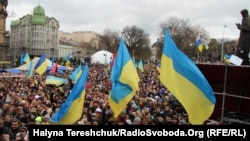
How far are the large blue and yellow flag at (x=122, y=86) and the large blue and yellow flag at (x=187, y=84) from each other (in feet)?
6.11

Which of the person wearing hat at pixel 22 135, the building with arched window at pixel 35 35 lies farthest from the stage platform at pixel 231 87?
the building with arched window at pixel 35 35

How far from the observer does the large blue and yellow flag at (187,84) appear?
7.93 meters

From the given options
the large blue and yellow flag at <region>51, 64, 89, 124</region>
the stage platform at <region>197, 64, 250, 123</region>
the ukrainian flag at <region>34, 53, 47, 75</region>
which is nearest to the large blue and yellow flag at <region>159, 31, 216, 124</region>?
the stage platform at <region>197, 64, 250, 123</region>

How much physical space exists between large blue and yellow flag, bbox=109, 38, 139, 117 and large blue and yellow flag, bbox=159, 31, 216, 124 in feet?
6.11

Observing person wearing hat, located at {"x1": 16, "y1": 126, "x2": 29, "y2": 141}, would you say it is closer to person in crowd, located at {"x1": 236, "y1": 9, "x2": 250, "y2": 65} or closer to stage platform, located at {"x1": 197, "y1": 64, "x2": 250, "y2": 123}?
stage platform, located at {"x1": 197, "y1": 64, "x2": 250, "y2": 123}

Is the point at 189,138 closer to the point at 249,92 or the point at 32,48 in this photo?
the point at 249,92

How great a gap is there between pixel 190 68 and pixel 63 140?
3.46m

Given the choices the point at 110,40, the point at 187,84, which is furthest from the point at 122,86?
the point at 110,40

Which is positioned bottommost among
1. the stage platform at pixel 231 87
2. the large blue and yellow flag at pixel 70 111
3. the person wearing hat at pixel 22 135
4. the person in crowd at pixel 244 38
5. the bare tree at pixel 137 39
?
the person wearing hat at pixel 22 135

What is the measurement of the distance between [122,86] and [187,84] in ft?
9.15

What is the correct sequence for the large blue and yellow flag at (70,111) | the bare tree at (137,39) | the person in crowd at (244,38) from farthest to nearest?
the bare tree at (137,39) < the person in crowd at (244,38) < the large blue and yellow flag at (70,111)

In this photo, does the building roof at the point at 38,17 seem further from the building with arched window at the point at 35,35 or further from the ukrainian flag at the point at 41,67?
the ukrainian flag at the point at 41,67

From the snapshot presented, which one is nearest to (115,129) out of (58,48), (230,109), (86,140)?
(86,140)

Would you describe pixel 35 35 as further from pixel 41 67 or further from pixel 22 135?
pixel 22 135
